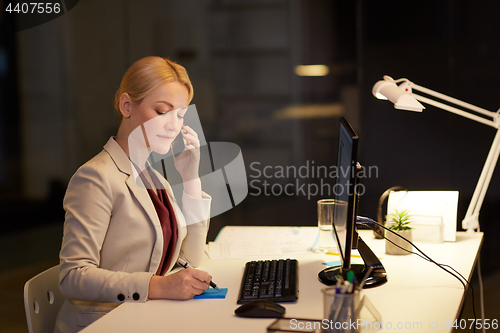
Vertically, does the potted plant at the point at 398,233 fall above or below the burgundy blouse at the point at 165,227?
below

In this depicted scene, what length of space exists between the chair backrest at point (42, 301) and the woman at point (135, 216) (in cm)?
5

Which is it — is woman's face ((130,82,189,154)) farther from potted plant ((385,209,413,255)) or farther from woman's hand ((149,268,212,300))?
potted plant ((385,209,413,255))

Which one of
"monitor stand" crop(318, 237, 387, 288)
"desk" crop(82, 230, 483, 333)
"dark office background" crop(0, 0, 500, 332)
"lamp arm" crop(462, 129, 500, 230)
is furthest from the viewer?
"dark office background" crop(0, 0, 500, 332)

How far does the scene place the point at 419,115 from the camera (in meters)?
2.45

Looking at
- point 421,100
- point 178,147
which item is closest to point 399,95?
point 421,100

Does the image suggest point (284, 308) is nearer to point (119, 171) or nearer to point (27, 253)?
point (119, 171)

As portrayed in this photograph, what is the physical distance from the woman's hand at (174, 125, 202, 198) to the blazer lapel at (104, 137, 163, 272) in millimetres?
224

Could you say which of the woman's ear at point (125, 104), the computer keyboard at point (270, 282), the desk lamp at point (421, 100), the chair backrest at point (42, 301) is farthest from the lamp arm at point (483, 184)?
the chair backrest at point (42, 301)

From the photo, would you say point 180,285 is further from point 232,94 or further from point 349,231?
point 232,94

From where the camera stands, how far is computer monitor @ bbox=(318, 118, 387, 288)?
38.4 inches

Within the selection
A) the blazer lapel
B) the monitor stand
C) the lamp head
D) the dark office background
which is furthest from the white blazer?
the dark office background

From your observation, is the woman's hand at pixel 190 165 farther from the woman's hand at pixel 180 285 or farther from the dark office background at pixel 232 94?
the dark office background at pixel 232 94

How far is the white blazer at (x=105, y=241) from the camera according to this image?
110 centimetres

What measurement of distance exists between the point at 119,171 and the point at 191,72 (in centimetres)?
159
